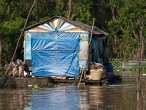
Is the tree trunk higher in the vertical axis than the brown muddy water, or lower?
higher

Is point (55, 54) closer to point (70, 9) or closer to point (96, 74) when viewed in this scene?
point (96, 74)

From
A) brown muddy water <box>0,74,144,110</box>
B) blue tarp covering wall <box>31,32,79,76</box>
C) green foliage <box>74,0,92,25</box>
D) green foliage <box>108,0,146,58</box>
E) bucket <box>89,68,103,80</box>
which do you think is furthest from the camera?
green foliage <box>108,0,146,58</box>

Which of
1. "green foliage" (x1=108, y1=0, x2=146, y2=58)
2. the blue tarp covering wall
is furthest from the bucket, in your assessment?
"green foliage" (x1=108, y1=0, x2=146, y2=58)

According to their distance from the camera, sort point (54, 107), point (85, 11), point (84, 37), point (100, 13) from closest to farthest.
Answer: point (54, 107)
point (84, 37)
point (85, 11)
point (100, 13)

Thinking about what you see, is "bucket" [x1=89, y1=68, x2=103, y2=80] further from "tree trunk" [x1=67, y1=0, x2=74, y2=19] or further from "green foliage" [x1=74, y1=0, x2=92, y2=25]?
"tree trunk" [x1=67, y1=0, x2=74, y2=19]

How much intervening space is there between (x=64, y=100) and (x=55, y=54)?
360 inches

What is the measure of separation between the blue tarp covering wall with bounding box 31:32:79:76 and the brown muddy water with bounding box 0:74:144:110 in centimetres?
486

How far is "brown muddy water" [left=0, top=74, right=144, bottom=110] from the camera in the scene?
46.6 ft

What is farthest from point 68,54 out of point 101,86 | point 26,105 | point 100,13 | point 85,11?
point 100,13

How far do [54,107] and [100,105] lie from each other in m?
1.36

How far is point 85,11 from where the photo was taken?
43062mm

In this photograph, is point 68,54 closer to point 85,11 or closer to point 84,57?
point 84,57

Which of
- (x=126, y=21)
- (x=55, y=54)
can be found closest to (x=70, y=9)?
(x=126, y=21)

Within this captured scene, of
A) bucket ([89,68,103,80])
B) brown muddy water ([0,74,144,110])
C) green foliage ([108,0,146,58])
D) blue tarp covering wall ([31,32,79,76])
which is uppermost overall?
green foliage ([108,0,146,58])
